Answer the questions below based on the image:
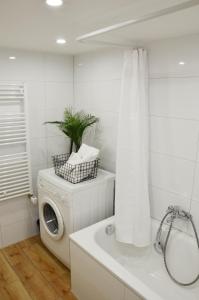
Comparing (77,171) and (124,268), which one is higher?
(77,171)

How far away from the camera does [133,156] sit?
1911 mm

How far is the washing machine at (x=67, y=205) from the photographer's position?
209 centimetres

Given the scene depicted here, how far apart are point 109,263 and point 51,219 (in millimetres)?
1077

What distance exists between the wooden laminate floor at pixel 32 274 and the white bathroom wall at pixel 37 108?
0.21 meters

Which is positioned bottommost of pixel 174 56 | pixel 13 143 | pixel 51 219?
pixel 51 219

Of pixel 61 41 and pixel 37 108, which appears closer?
pixel 61 41

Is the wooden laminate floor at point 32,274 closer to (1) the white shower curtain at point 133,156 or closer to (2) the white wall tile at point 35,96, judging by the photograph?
(1) the white shower curtain at point 133,156

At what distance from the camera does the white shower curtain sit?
1849mm

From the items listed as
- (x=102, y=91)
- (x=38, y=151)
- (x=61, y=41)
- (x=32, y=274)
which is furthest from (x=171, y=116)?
(x=32, y=274)

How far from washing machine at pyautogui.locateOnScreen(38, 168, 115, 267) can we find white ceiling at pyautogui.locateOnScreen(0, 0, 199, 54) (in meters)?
1.24

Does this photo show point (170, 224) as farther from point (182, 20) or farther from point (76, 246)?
point (182, 20)

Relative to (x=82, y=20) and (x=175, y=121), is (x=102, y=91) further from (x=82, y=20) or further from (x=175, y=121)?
(x=82, y=20)

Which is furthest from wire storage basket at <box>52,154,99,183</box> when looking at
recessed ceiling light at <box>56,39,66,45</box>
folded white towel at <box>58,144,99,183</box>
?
recessed ceiling light at <box>56,39,66,45</box>

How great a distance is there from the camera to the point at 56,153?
282 centimetres
